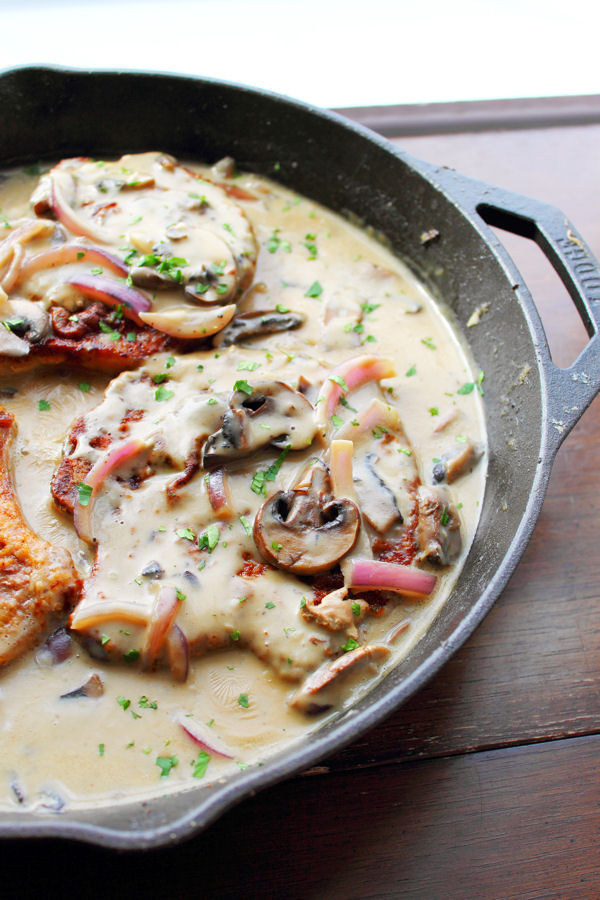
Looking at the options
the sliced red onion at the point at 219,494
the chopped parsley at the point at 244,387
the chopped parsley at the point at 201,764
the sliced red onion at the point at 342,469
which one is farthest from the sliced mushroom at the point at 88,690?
the chopped parsley at the point at 244,387

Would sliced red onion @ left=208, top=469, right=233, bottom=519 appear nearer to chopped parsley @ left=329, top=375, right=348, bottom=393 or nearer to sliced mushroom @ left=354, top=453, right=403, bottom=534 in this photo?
sliced mushroom @ left=354, top=453, right=403, bottom=534

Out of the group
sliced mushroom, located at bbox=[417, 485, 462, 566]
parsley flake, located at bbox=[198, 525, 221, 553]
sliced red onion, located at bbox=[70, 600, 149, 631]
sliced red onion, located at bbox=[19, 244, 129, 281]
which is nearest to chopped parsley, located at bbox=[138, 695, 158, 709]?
sliced red onion, located at bbox=[70, 600, 149, 631]

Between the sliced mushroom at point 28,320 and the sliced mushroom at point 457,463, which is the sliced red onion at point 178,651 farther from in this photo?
the sliced mushroom at point 28,320

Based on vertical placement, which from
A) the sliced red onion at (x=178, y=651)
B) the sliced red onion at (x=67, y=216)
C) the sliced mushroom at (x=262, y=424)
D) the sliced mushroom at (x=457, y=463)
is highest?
the sliced red onion at (x=67, y=216)

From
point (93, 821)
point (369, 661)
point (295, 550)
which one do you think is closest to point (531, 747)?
point (369, 661)

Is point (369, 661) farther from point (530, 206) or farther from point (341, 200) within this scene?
point (341, 200)

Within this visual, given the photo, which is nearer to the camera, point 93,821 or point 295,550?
point 93,821
